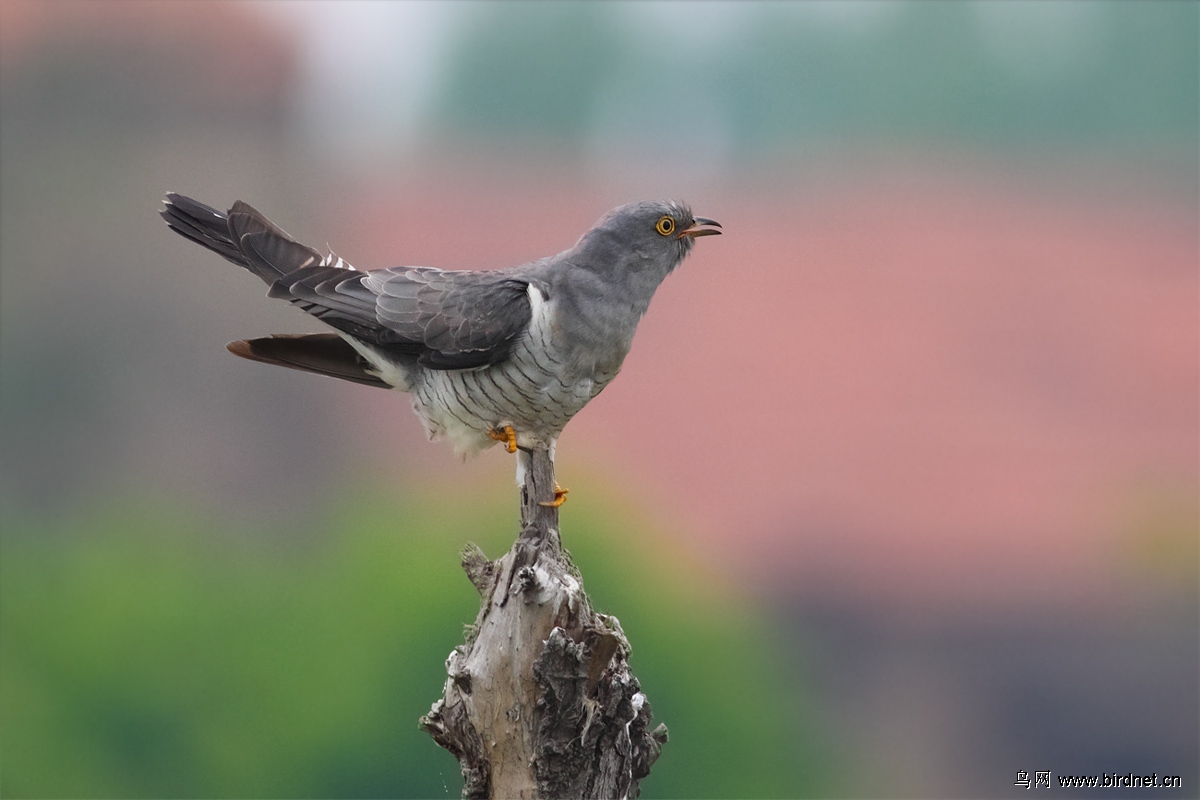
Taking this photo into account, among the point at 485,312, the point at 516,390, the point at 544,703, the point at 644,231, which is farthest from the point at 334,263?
the point at 544,703

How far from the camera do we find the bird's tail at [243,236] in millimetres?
2283

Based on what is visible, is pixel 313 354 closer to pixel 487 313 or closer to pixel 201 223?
pixel 201 223

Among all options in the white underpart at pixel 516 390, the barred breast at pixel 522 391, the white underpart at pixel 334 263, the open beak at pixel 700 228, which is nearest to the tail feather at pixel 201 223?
the white underpart at pixel 334 263

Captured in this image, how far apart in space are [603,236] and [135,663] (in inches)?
108

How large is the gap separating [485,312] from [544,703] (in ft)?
2.68

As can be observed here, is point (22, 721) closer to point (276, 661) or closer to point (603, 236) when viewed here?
point (276, 661)

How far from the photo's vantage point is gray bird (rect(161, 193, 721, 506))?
2.16 meters

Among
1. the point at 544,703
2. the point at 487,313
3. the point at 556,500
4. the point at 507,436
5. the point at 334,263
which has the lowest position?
the point at 544,703

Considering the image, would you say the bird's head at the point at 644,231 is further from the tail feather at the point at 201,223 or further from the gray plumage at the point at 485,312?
the tail feather at the point at 201,223

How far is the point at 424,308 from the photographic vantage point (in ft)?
7.41

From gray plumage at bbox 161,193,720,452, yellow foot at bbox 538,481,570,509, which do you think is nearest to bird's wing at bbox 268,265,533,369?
gray plumage at bbox 161,193,720,452

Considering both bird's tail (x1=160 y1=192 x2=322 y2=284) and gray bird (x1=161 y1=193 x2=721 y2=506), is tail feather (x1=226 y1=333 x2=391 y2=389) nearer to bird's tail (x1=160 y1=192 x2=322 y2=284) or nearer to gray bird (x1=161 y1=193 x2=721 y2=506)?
gray bird (x1=161 y1=193 x2=721 y2=506)

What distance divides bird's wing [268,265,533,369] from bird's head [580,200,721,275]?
0.20 meters

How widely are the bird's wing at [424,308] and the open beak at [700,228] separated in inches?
14.7
